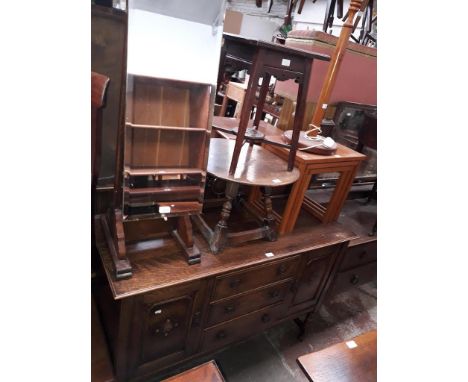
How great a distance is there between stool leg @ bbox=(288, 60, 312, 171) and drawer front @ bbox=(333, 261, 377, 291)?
112cm

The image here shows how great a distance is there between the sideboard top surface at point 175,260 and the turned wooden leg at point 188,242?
0.02 meters

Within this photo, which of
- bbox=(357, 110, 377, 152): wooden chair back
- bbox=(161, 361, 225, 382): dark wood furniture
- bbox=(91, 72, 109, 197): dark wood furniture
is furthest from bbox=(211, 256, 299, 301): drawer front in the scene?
bbox=(357, 110, 377, 152): wooden chair back

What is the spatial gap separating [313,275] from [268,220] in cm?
45

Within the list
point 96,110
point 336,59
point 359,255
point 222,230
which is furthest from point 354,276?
point 96,110

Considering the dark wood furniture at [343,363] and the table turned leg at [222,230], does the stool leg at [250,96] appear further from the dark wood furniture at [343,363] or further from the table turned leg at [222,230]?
the dark wood furniture at [343,363]

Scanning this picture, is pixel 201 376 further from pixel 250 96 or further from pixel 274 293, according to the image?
pixel 250 96

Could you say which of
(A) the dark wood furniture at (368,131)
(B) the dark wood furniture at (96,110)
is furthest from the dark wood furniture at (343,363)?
(A) the dark wood furniture at (368,131)

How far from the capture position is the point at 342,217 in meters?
2.08

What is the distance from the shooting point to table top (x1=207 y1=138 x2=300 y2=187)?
1038 millimetres

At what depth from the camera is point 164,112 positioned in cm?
82

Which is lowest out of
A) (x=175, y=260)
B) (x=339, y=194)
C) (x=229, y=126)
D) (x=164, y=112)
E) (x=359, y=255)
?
(x=359, y=255)

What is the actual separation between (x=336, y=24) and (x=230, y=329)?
16.3ft

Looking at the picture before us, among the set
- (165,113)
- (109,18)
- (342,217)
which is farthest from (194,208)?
(342,217)

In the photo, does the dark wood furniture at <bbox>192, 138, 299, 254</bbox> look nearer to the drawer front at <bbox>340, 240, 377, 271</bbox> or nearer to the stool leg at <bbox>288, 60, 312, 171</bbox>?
the stool leg at <bbox>288, 60, 312, 171</bbox>
